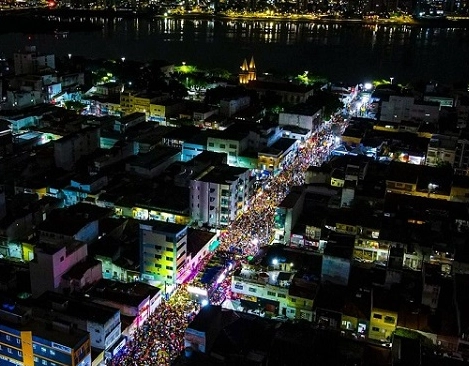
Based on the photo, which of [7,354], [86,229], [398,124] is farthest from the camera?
[398,124]

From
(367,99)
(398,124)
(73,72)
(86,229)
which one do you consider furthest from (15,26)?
(86,229)

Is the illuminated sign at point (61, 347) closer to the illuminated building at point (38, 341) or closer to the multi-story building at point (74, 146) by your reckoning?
the illuminated building at point (38, 341)

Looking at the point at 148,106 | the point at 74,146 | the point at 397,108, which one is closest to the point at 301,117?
the point at 397,108

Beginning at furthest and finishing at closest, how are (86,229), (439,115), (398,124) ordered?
(439,115), (398,124), (86,229)

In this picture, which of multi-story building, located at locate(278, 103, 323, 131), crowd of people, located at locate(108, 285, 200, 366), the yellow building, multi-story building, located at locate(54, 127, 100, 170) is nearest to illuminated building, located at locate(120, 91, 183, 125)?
multi-story building, located at locate(54, 127, 100, 170)

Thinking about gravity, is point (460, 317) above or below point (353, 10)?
below

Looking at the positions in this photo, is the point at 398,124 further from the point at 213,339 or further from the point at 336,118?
the point at 213,339

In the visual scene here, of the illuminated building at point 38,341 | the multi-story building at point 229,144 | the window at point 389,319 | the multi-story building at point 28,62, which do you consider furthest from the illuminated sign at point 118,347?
the multi-story building at point 28,62

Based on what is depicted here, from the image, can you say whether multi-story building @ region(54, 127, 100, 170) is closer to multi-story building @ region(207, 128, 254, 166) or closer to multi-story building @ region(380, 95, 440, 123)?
multi-story building @ region(207, 128, 254, 166)
